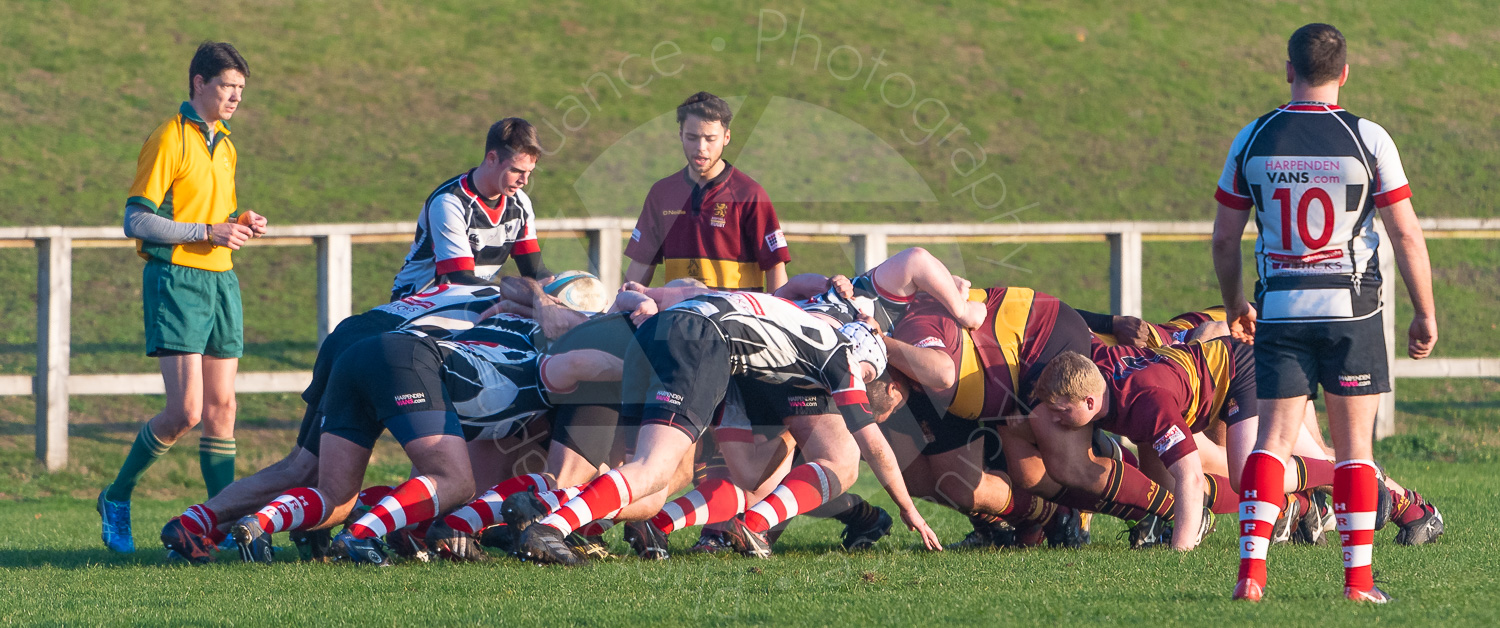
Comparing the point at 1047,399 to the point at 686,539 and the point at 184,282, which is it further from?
the point at 184,282

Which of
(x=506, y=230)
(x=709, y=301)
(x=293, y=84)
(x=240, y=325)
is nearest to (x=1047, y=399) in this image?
(x=709, y=301)

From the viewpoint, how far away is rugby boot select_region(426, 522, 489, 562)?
481cm

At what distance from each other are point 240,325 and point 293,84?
13378 mm

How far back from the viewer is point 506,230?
6168mm

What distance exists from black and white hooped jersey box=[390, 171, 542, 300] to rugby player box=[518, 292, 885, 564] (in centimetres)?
150

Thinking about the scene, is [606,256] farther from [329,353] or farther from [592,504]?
[592,504]

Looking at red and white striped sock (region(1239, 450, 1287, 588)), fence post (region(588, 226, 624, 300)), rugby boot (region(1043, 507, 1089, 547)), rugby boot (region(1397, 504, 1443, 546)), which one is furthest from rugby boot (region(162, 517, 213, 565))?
rugby boot (region(1397, 504, 1443, 546))

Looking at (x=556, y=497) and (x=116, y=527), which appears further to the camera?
(x=116, y=527)

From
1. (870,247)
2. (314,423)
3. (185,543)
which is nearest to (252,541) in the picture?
(185,543)

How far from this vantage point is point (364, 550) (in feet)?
15.5

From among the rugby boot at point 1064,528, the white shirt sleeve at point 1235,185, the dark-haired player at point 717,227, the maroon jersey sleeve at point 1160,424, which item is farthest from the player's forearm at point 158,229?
the white shirt sleeve at point 1235,185

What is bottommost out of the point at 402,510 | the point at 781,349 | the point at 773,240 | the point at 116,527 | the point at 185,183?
the point at 116,527

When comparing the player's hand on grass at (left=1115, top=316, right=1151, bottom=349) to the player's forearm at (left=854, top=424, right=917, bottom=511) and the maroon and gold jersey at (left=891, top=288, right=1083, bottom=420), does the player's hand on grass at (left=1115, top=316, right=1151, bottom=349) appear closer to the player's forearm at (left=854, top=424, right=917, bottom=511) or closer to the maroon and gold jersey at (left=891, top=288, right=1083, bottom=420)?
the maroon and gold jersey at (left=891, top=288, right=1083, bottom=420)

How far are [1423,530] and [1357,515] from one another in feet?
5.37
